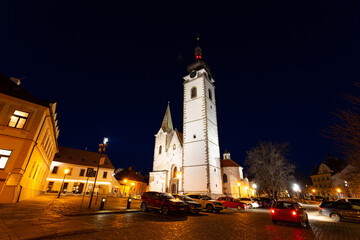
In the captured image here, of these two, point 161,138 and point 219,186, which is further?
point 161,138

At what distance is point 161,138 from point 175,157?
21.0ft

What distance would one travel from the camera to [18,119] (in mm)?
14250

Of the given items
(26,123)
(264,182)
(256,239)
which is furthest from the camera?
(264,182)

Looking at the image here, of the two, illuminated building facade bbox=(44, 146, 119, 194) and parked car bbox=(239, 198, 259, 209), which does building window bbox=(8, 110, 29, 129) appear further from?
parked car bbox=(239, 198, 259, 209)

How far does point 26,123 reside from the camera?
1434 centimetres

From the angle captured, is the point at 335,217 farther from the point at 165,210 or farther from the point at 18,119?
the point at 18,119

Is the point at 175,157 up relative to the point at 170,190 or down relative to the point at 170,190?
up

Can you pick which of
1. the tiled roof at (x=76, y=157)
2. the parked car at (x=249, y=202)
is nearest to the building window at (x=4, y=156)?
the parked car at (x=249, y=202)

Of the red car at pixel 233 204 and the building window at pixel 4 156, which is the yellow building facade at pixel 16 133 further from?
the red car at pixel 233 204

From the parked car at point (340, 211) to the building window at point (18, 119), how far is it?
85.1ft

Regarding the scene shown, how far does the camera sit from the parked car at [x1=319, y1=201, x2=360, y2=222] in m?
13.1

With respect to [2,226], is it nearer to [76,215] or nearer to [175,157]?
[76,215]

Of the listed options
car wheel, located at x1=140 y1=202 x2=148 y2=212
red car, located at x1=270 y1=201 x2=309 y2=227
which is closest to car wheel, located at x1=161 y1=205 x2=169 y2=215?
car wheel, located at x1=140 y1=202 x2=148 y2=212

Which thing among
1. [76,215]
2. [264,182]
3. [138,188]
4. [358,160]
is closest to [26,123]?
[76,215]
